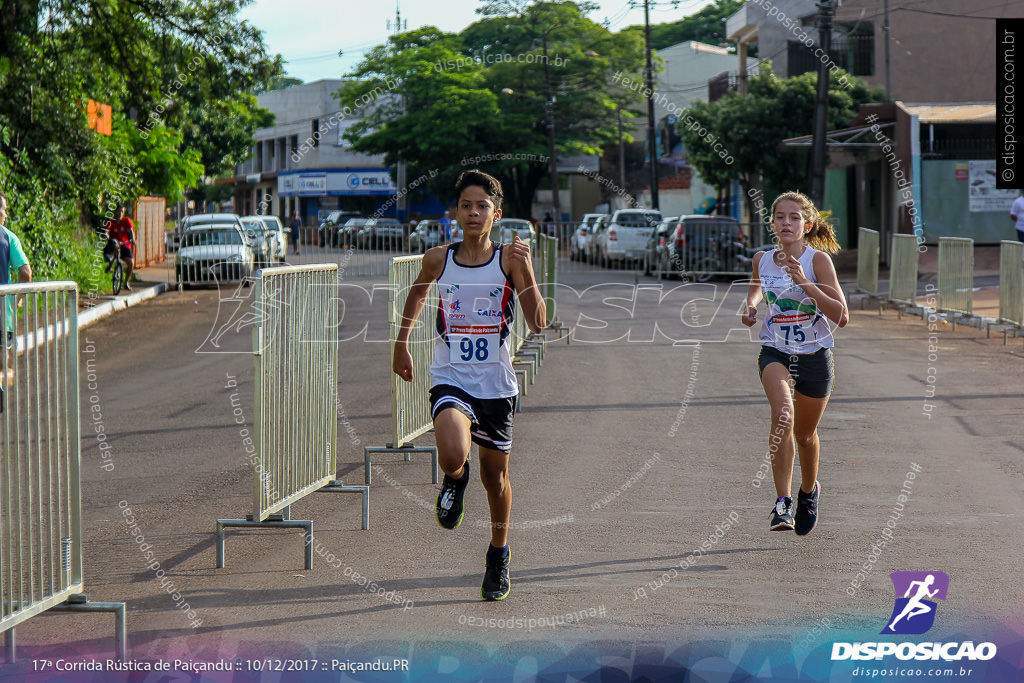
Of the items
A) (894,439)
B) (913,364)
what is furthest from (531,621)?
(913,364)

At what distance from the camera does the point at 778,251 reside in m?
6.60

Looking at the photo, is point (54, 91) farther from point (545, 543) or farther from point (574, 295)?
point (545, 543)

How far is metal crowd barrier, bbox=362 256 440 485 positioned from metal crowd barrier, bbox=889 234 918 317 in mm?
13217

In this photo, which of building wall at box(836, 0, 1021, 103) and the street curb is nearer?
the street curb

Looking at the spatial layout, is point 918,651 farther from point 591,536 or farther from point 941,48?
point 941,48

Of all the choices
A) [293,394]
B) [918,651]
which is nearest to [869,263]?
[293,394]

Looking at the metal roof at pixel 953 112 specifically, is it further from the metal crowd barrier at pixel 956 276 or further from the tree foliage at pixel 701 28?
the tree foliage at pixel 701 28

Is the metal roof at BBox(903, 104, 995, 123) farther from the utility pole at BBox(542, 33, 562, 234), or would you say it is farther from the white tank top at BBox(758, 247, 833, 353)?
the white tank top at BBox(758, 247, 833, 353)

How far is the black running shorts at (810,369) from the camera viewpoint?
6375 mm

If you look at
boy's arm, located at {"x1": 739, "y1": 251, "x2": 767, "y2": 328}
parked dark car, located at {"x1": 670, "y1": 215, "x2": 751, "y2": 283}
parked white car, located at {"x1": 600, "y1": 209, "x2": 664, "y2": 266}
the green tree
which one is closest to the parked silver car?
parked white car, located at {"x1": 600, "y1": 209, "x2": 664, "y2": 266}

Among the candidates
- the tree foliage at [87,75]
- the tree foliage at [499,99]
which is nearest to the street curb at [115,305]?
the tree foliage at [87,75]

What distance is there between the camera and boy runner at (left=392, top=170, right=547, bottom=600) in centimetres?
528

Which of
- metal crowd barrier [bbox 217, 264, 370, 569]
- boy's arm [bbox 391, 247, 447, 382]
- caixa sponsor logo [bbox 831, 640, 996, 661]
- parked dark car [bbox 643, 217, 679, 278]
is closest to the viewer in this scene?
caixa sponsor logo [bbox 831, 640, 996, 661]

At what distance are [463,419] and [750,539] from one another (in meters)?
2.02
